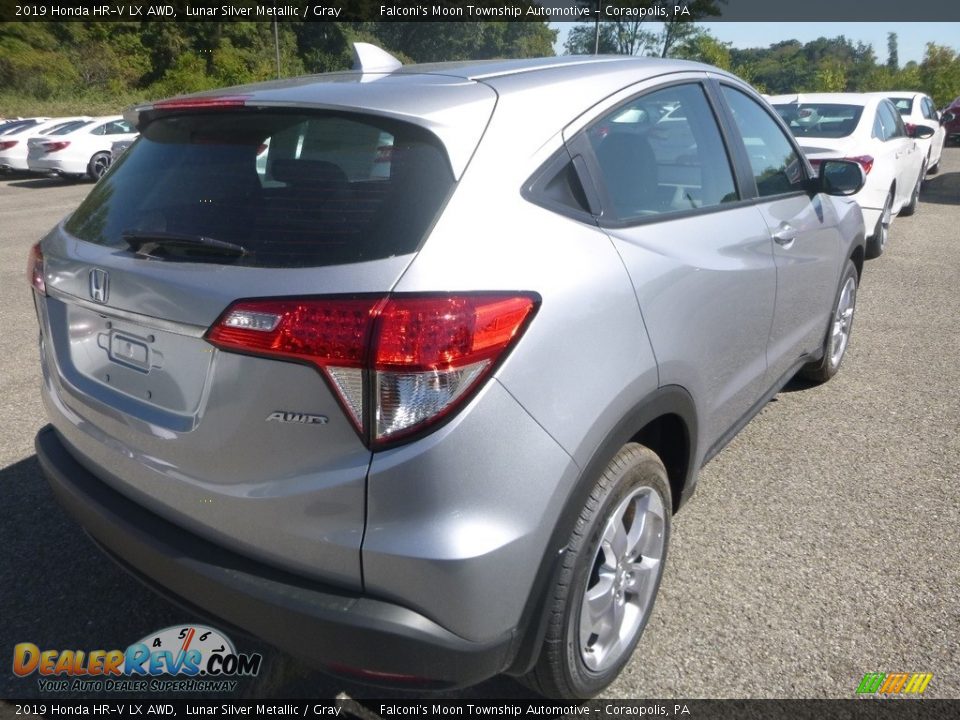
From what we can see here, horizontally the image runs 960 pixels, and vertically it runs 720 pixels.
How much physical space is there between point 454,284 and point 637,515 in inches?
41.0

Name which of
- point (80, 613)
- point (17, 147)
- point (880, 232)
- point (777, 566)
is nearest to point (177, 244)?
point (80, 613)

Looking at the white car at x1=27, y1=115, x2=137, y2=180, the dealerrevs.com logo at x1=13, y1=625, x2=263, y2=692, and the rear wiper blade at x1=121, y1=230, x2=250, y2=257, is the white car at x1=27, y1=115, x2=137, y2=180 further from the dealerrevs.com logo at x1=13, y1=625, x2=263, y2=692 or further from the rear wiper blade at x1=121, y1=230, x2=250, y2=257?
the rear wiper blade at x1=121, y1=230, x2=250, y2=257

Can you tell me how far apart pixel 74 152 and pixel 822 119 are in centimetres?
1640

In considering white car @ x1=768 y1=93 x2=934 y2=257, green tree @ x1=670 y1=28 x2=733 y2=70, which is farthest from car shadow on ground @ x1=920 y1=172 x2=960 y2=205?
green tree @ x1=670 y1=28 x2=733 y2=70

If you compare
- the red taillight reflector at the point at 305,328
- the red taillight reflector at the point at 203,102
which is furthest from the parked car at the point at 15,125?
the red taillight reflector at the point at 305,328

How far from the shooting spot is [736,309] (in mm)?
2707

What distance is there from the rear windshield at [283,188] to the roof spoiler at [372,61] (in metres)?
0.59

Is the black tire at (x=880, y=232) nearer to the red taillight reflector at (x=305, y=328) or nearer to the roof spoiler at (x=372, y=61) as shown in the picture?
the roof spoiler at (x=372, y=61)

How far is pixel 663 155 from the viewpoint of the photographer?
2.71 meters

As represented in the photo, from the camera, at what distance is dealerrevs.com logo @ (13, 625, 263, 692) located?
242 centimetres

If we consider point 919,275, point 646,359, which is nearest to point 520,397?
point 646,359

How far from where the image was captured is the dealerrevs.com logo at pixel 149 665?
242 cm

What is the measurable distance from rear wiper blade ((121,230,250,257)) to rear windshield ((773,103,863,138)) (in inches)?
274

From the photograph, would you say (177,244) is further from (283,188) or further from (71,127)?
(71,127)
